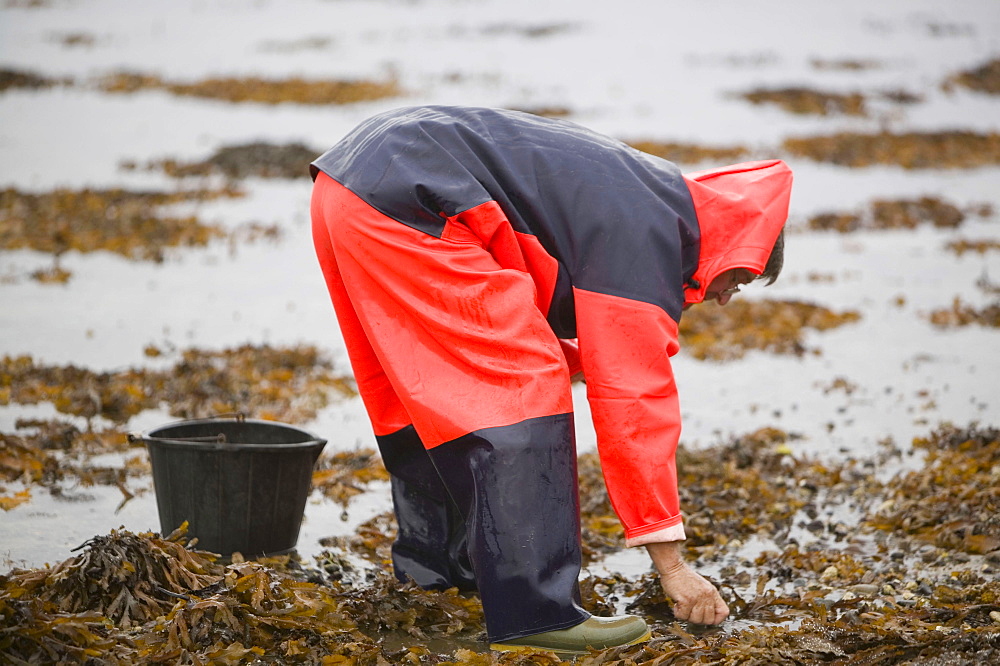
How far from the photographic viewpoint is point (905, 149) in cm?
1471

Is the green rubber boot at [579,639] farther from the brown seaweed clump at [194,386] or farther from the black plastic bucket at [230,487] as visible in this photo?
the brown seaweed clump at [194,386]

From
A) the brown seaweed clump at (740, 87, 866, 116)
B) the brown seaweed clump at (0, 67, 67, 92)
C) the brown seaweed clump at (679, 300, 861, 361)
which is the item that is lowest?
the brown seaweed clump at (679, 300, 861, 361)

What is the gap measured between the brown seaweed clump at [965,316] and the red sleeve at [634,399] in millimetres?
4994

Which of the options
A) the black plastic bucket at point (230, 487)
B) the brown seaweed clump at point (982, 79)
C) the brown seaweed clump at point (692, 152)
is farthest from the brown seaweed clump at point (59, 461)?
the brown seaweed clump at point (982, 79)

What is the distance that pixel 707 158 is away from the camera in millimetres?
13875

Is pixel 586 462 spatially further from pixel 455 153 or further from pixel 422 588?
pixel 455 153

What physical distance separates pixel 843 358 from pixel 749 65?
15.9m

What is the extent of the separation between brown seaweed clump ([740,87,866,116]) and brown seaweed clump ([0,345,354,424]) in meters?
14.0

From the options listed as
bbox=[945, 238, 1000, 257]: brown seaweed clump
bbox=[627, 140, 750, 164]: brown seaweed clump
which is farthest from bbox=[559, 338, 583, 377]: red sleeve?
bbox=[627, 140, 750, 164]: brown seaweed clump

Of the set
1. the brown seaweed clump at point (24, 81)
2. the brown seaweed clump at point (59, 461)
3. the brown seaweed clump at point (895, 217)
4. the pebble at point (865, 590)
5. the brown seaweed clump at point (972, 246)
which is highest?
the brown seaweed clump at point (24, 81)

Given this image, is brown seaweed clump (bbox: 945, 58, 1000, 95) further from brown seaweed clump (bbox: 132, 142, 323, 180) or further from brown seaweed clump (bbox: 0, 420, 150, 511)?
brown seaweed clump (bbox: 0, 420, 150, 511)

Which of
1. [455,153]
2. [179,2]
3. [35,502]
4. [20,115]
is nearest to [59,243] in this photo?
[35,502]

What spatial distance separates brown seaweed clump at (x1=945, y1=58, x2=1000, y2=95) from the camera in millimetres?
18889

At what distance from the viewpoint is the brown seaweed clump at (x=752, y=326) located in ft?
20.8
